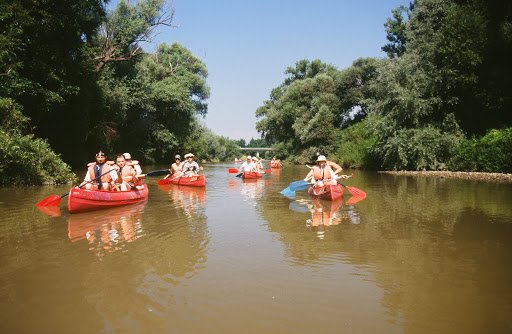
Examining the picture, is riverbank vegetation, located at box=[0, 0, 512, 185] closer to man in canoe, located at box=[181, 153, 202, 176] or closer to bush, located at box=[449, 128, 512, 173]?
bush, located at box=[449, 128, 512, 173]

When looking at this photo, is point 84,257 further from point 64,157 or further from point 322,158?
point 64,157

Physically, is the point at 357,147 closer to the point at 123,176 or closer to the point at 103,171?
the point at 123,176

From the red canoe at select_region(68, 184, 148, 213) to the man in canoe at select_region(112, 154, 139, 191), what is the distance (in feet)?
1.52

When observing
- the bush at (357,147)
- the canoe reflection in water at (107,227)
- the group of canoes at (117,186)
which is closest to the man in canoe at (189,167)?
the group of canoes at (117,186)

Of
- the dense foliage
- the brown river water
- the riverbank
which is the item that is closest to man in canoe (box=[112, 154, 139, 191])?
the brown river water

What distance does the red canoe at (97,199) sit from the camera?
10.6 meters

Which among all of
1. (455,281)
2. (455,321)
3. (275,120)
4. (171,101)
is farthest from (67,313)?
(275,120)

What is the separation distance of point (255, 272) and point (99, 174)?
8.10 metres

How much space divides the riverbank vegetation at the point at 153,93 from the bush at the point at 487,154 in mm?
64

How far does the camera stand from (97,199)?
37.0ft

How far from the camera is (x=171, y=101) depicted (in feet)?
136

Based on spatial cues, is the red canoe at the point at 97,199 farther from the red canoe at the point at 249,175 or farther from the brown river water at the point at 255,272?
the red canoe at the point at 249,175

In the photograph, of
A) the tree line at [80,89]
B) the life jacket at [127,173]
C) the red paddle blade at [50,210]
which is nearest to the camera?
the red paddle blade at [50,210]

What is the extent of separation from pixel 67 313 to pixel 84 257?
2275 millimetres
